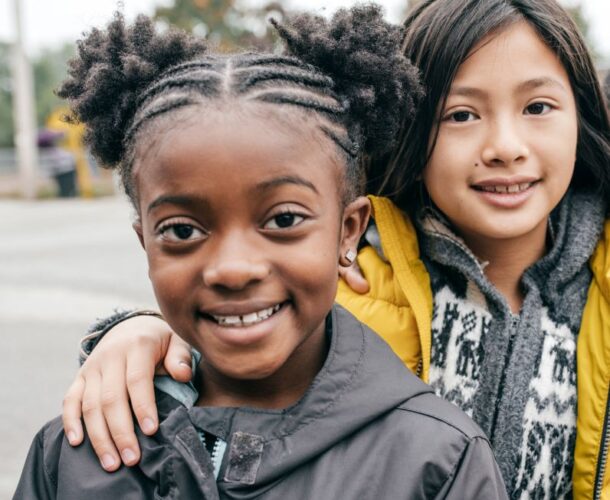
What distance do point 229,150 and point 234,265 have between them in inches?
7.8

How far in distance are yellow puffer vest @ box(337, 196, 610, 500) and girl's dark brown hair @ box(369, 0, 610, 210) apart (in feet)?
0.47

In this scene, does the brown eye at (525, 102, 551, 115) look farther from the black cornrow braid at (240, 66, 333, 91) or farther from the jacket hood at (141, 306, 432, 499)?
the jacket hood at (141, 306, 432, 499)

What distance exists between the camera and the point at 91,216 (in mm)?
11836

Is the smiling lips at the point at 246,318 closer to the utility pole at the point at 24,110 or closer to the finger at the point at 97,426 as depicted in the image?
the finger at the point at 97,426

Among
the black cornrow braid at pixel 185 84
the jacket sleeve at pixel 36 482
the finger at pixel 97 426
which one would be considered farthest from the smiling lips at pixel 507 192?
the jacket sleeve at pixel 36 482

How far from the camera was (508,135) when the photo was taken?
1.82 m

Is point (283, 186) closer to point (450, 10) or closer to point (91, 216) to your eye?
point (450, 10)

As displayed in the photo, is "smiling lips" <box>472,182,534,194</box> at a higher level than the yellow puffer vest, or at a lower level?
higher

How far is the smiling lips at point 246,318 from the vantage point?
1.50 meters

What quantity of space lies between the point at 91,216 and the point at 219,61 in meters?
10.6

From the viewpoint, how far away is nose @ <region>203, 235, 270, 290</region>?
1432 mm

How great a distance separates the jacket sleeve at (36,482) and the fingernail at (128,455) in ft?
0.55

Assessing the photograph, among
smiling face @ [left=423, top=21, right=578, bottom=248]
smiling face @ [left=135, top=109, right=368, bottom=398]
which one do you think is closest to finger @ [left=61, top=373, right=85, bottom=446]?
smiling face @ [left=135, top=109, right=368, bottom=398]

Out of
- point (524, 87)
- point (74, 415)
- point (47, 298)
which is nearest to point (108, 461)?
point (74, 415)
